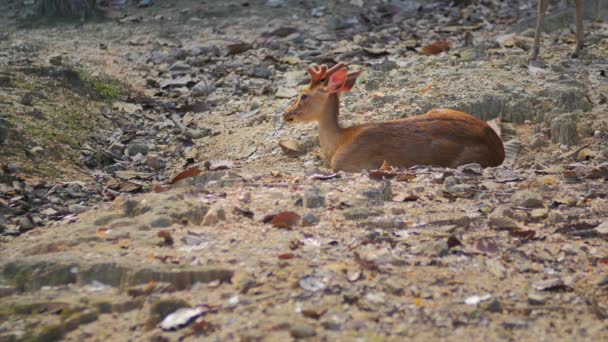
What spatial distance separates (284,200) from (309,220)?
471mm

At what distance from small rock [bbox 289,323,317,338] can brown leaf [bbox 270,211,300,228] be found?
1204mm

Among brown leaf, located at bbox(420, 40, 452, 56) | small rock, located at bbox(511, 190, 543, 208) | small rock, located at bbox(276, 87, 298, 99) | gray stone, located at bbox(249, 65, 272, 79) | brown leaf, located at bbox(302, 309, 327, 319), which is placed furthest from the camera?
brown leaf, located at bbox(420, 40, 452, 56)

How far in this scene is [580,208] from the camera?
5023 millimetres

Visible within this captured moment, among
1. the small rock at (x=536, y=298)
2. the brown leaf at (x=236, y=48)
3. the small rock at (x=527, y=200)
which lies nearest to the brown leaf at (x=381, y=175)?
the small rock at (x=527, y=200)

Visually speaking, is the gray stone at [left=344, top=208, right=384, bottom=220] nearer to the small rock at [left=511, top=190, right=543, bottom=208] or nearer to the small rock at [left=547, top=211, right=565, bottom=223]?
the small rock at [left=511, top=190, right=543, bottom=208]

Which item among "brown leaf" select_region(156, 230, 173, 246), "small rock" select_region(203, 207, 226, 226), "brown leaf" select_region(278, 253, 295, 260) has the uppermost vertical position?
"brown leaf" select_region(156, 230, 173, 246)

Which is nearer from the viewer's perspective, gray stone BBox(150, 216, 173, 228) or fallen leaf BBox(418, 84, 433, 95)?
gray stone BBox(150, 216, 173, 228)

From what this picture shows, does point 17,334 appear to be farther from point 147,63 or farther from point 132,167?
point 147,63

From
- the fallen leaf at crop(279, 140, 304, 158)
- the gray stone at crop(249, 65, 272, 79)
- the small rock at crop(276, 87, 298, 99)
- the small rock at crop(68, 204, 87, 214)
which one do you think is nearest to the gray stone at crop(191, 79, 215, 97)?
the gray stone at crop(249, 65, 272, 79)

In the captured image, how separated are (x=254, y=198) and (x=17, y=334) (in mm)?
1769

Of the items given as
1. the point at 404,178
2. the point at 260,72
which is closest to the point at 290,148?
the point at 404,178

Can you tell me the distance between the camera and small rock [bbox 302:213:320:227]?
4.74 metres

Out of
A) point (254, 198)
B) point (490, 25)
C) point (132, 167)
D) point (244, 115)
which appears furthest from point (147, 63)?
point (254, 198)

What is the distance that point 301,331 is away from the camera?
353 cm
